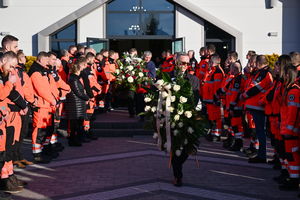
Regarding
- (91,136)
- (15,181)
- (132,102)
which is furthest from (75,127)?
(15,181)

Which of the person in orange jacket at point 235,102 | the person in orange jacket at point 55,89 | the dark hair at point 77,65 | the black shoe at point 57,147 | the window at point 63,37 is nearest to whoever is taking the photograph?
the person in orange jacket at point 55,89

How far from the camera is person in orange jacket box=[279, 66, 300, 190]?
6.73 meters

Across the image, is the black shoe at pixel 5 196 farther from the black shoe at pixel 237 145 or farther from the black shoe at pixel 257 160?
the black shoe at pixel 237 145

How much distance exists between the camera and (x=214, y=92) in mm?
11008

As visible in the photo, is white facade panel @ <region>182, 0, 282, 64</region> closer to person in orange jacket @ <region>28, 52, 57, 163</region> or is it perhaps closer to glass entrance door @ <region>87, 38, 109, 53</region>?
glass entrance door @ <region>87, 38, 109, 53</region>

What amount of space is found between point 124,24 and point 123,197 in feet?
48.4

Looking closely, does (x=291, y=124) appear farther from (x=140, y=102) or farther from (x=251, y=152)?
(x=140, y=102)

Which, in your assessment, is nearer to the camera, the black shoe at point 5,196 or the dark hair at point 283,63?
the black shoe at point 5,196

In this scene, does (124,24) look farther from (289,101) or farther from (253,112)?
(289,101)

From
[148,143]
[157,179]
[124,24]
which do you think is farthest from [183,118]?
[124,24]

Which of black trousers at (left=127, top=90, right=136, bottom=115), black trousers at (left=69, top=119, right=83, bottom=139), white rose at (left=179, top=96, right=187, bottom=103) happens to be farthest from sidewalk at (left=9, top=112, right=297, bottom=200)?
black trousers at (left=127, top=90, right=136, bottom=115)

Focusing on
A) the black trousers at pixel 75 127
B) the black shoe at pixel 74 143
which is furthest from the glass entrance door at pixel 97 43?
the black shoe at pixel 74 143

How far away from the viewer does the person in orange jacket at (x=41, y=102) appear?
28.4 feet

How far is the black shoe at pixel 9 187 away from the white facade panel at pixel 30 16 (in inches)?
545
